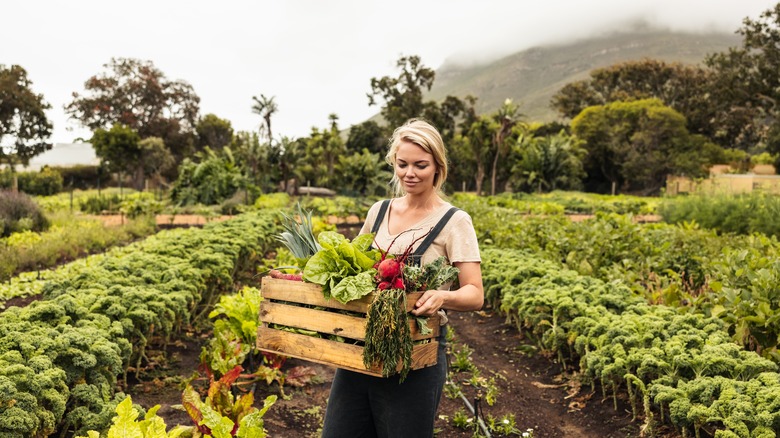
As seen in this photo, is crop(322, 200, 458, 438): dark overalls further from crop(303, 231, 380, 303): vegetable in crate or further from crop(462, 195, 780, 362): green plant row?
crop(462, 195, 780, 362): green plant row

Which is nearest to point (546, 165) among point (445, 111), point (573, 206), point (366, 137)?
point (573, 206)

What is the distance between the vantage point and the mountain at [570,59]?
11669 cm

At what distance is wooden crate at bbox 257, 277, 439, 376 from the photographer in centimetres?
222

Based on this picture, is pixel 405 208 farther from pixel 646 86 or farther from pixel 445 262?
pixel 646 86

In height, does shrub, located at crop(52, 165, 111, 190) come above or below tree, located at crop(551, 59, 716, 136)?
below

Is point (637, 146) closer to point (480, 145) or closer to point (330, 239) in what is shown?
point (480, 145)

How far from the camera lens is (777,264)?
16.2 ft

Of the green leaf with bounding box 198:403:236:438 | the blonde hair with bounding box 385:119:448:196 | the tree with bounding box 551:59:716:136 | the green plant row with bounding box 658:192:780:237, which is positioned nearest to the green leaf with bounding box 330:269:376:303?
the blonde hair with bounding box 385:119:448:196

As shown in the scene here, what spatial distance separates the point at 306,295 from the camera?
242cm

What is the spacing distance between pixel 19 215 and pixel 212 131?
1519 inches

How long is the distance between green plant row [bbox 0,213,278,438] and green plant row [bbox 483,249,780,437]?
3186 mm

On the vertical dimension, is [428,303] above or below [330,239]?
below

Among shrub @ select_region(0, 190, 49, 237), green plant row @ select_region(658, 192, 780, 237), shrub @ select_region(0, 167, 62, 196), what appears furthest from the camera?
shrub @ select_region(0, 167, 62, 196)

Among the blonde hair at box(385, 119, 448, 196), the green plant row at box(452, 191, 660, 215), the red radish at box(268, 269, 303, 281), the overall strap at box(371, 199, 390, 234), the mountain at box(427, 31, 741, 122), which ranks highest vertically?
the mountain at box(427, 31, 741, 122)
